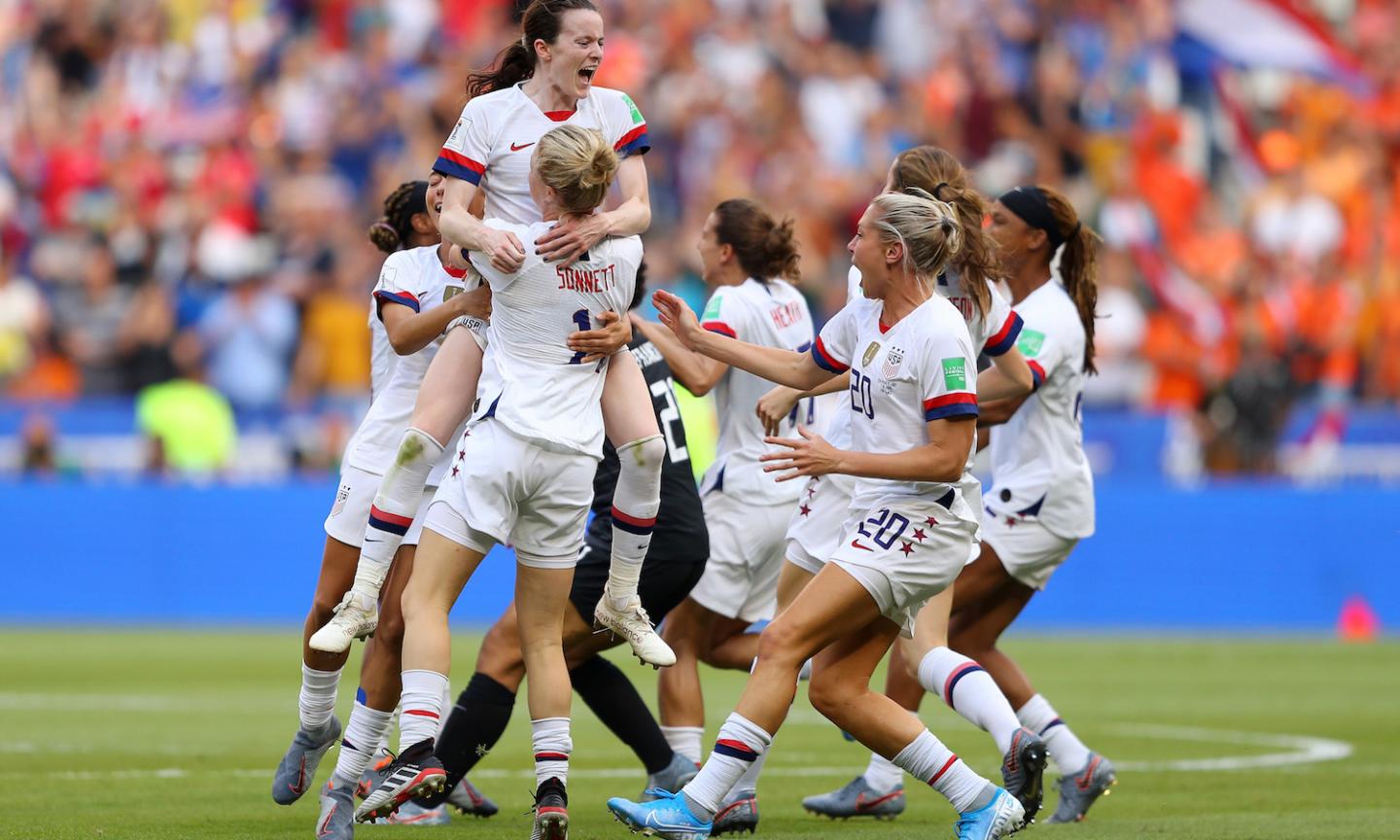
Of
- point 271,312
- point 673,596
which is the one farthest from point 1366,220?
point 673,596

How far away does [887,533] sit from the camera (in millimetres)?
7113

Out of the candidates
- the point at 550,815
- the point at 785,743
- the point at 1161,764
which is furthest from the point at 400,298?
the point at 1161,764

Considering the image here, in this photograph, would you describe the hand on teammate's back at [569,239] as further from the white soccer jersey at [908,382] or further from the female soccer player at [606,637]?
the female soccer player at [606,637]

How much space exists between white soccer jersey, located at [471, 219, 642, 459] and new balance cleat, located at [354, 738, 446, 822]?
1.15 meters

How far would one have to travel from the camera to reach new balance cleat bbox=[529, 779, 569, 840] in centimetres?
687

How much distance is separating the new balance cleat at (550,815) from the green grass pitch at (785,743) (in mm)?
944

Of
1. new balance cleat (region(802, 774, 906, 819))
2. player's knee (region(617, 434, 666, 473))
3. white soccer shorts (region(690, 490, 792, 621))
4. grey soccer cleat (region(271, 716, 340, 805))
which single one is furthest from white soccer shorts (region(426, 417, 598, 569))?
new balance cleat (region(802, 774, 906, 819))

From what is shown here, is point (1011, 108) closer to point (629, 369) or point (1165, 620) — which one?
point (1165, 620)

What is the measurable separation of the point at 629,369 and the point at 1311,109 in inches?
708

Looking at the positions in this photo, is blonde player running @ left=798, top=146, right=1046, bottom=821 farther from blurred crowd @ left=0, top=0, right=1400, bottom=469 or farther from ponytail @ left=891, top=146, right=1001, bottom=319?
blurred crowd @ left=0, top=0, right=1400, bottom=469

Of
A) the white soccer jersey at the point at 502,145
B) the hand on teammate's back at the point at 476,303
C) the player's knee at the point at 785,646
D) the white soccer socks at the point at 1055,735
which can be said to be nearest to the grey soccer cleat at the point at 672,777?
the white soccer socks at the point at 1055,735

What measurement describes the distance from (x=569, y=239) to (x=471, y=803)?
2.80 meters

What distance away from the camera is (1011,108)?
22.6m

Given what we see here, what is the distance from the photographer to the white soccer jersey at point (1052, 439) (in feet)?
29.6
